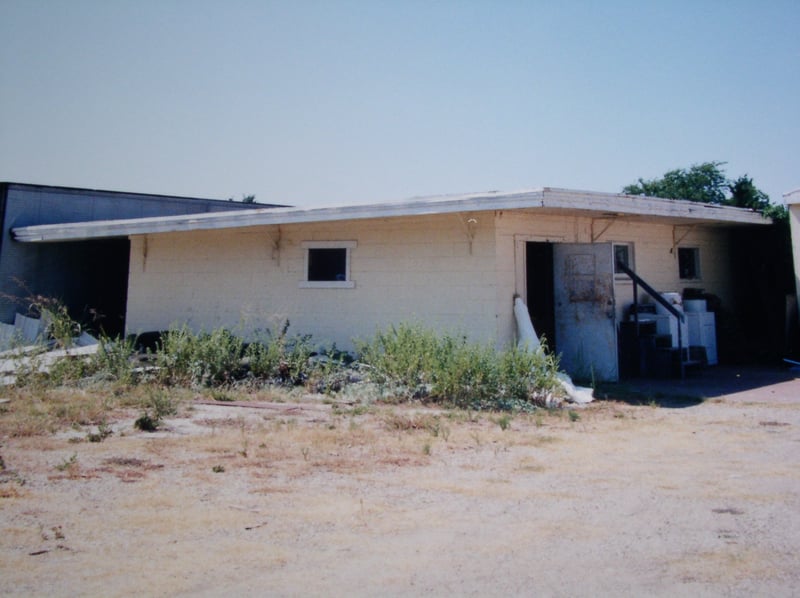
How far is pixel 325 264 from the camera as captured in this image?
11.7 meters

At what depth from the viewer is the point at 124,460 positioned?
522 centimetres

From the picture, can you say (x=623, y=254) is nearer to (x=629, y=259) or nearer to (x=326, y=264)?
(x=629, y=259)

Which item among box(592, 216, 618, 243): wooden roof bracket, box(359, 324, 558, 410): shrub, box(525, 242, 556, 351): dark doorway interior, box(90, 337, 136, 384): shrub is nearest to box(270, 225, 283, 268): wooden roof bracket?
box(90, 337, 136, 384): shrub

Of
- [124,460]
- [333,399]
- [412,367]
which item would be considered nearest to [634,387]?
[412,367]

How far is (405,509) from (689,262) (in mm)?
11694

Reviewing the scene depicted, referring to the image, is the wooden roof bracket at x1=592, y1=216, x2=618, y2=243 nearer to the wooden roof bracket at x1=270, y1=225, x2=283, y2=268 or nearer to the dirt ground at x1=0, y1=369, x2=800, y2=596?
the dirt ground at x1=0, y1=369, x2=800, y2=596

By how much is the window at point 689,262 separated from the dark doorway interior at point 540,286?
10.3 feet

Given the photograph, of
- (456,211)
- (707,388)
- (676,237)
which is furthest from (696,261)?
(456,211)

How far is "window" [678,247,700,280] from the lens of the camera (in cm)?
1364

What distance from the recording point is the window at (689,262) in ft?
44.8

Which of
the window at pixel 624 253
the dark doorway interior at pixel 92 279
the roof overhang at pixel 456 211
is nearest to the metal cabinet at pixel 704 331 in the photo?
the window at pixel 624 253

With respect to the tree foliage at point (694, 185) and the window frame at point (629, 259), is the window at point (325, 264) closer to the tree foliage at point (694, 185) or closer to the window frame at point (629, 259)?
the window frame at point (629, 259)

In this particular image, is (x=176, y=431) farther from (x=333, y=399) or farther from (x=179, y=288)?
(x=179, y=288)

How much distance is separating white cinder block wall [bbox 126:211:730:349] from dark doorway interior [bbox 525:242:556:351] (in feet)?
3.80
